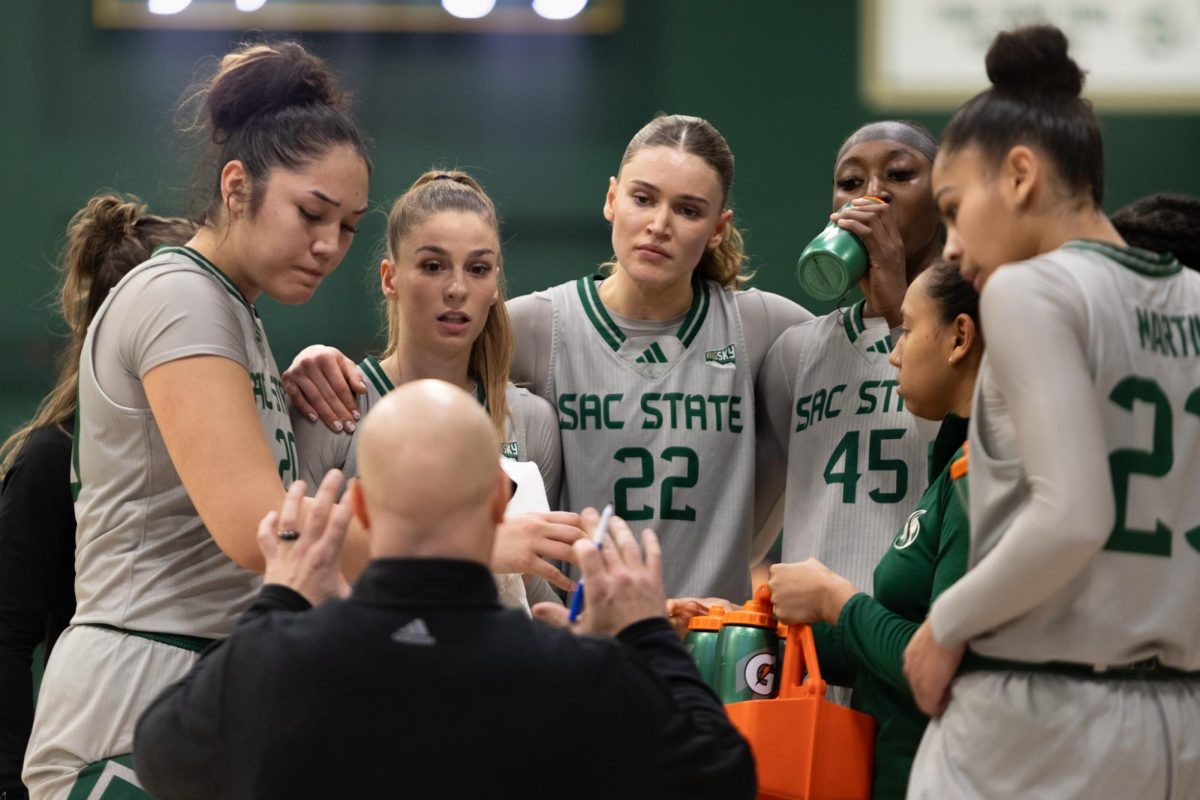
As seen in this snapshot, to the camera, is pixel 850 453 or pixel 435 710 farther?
pixel 850 453

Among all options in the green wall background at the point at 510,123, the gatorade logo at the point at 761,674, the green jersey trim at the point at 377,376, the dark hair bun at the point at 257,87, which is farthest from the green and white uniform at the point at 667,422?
the green wall background at the point at 510,123

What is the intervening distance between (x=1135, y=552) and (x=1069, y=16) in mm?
3953

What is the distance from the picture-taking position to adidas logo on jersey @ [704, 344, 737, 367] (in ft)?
10.3

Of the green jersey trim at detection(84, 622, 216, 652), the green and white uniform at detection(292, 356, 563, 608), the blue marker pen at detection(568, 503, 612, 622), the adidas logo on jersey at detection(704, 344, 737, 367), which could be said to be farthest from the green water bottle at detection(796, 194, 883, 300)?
the green jersey trim at detection(84, 622, 216, 652)

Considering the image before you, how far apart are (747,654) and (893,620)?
289 mm

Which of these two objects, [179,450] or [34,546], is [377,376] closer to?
[34,546]

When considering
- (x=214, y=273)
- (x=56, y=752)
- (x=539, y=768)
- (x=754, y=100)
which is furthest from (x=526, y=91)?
(x=539, y=768)

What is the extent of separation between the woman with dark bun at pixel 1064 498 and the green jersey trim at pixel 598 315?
4.62 ft

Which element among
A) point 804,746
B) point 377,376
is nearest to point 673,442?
point 377,376

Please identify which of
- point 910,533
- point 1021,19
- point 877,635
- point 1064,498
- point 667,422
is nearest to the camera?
point 1064,498

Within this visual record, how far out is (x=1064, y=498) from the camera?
1625 mm

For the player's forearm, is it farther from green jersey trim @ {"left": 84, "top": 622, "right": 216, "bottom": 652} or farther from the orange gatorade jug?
green jersey trim @ {"left": 84, "top": 622, "right": 216, "bottom": 652}

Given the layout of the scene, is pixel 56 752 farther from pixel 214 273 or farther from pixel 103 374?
pixel 214 273

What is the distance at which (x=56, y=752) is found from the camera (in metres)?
2.07
